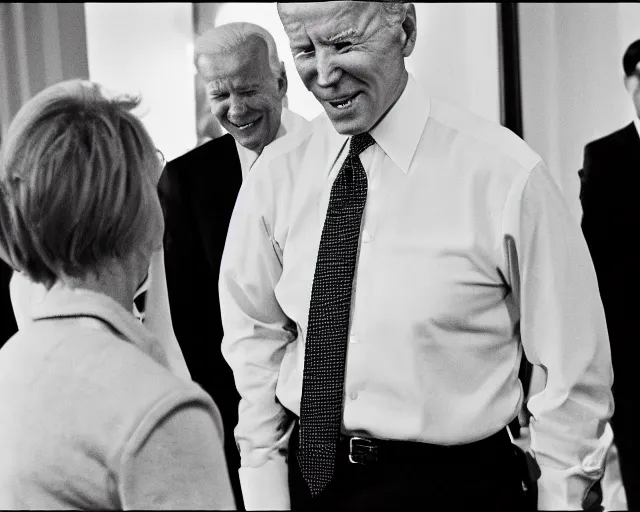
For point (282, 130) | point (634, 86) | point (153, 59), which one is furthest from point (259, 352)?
point (634, 86)

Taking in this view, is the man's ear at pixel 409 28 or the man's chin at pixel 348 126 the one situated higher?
the man's ear at pixel 409 28

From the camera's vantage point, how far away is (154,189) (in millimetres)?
1333

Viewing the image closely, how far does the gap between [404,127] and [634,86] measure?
1256 millimetres

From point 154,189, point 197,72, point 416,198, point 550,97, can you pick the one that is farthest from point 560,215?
point 550,97

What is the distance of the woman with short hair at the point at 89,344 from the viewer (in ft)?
3.82

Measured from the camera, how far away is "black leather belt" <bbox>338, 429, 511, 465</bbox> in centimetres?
182

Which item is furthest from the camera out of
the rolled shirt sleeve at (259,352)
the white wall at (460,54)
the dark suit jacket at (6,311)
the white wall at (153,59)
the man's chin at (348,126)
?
the white wall at (460,54)

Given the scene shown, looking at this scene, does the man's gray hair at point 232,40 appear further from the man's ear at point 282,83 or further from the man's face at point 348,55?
the man's face at point 348,55

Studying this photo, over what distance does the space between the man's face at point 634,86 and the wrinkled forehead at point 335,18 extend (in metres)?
1.28

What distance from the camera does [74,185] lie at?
1264 millimetres

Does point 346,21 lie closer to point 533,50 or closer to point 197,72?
point 197,72

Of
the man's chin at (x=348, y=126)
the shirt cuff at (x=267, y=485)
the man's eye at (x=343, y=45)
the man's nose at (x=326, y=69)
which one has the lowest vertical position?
the shirt cuff at (x=267, y=485)

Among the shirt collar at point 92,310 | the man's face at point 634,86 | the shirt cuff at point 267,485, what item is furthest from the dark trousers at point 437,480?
the man's face at point 634,86

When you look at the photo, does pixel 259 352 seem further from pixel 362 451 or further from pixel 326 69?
pixel 326 69
